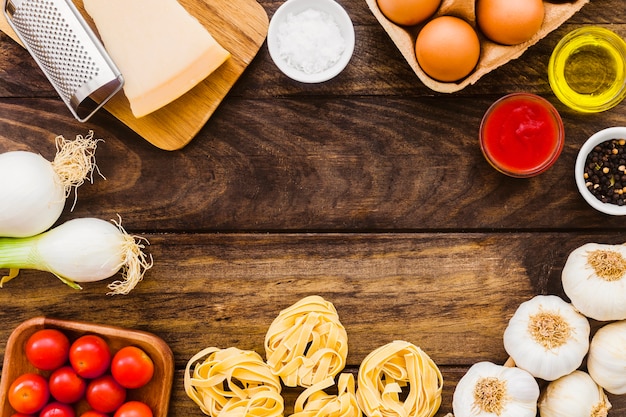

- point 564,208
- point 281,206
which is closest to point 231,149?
point 281,206

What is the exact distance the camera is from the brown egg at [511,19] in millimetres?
1211

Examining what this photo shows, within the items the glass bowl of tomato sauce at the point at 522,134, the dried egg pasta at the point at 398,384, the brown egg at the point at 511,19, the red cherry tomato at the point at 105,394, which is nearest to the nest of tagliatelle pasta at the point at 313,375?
the dried egg pasta at the point at 398,384

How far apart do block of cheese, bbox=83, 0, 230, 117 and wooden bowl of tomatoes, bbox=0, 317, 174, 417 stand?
0.46m

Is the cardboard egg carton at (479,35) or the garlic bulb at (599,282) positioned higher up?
the cardboard egg carton at (479,35)

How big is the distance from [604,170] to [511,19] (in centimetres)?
36

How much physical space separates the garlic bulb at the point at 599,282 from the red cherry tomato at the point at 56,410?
101cm

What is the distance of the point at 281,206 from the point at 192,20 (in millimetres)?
405

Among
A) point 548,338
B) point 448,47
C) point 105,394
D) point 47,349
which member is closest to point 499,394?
point 548,338

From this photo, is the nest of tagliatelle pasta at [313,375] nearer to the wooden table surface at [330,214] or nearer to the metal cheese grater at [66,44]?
the wooden table surface at [330,214]

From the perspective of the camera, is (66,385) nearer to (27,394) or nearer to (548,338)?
(27,394)

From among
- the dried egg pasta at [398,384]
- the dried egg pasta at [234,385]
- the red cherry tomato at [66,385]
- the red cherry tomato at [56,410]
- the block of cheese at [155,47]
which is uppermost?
the block of cheese at [155,47]

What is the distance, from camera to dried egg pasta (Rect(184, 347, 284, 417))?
133 cm

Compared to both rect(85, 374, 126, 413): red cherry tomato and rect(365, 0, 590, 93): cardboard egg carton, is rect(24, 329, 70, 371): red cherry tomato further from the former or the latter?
rect(365, 0, 590, 93): cardboard egg carton

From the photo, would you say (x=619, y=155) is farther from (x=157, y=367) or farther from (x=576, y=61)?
(x=157, y=367)
